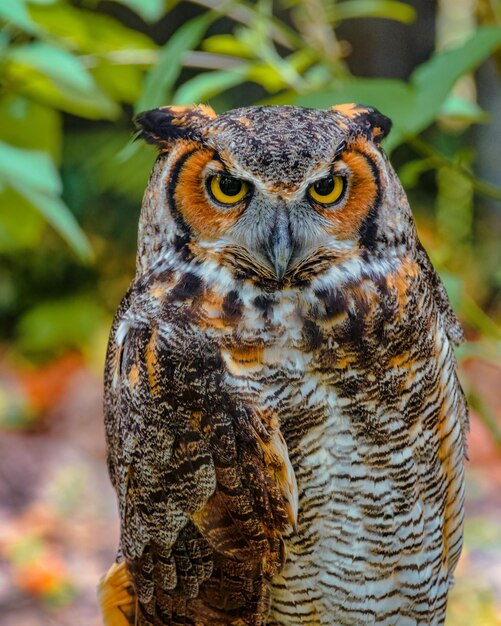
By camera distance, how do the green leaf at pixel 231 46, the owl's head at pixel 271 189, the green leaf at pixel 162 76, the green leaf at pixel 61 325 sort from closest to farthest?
the owl's head at pixel 271 189, the green leaf at pixel 162 76, the green leaf at pixel 231 46, the green leaf at pixel 61 325

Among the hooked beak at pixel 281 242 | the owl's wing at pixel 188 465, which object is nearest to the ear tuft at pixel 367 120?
the hooked beak at pixel 281 242

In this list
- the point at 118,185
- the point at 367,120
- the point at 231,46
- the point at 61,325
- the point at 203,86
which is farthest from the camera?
the point at 118,185

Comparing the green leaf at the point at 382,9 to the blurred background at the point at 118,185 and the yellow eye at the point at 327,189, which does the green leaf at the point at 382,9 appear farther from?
the yellow eye at the point at 327,189

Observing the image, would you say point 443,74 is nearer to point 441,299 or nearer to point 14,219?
point 441,299

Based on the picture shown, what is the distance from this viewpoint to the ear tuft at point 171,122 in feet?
3.13

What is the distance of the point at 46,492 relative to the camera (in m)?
3.61

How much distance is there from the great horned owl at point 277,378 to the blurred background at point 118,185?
0.15 m

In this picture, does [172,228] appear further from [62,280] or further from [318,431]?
[62,280]

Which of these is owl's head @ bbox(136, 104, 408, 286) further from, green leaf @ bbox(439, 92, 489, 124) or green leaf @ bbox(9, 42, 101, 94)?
green leaf @ bbox(439, 92, 489, 124)

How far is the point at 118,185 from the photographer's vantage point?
4855 millimetres

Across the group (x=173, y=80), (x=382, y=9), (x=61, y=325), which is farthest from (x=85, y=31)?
(x=61, y=325)

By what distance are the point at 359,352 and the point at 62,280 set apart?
173 inches

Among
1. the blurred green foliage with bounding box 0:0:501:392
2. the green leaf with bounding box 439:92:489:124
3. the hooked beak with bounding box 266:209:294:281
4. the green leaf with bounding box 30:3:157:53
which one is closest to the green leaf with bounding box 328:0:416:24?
the blurred green foliage with bounding box 0:0:501:392

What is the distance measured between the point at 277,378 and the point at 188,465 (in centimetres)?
15
